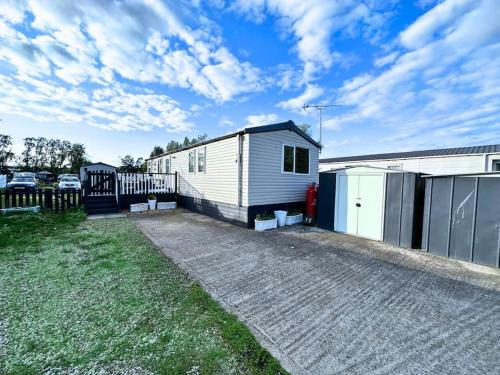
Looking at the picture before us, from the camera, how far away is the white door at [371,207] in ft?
20.5

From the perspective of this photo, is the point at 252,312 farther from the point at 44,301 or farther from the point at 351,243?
the point at 351,243

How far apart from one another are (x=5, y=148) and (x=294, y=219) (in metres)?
58.3

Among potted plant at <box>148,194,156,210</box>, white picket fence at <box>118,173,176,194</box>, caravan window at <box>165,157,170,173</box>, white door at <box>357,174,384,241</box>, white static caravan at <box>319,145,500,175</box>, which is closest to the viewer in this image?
white door at <box>357,174,384,241</box>

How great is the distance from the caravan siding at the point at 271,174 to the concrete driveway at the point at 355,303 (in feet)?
8.02

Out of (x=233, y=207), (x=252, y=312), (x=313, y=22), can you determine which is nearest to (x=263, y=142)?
(x=233, y=207)

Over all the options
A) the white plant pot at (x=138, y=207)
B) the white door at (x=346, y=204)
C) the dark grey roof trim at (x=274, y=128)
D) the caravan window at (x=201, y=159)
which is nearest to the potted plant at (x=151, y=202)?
the white plant pot at (x=138, y=207)

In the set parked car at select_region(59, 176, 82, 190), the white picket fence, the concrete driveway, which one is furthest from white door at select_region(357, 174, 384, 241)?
parked car at select_region(59, 176, 82, 190)

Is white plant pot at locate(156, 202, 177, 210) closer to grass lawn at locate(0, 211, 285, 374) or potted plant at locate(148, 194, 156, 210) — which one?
potted plant at locate(148, 194, 156, 210)

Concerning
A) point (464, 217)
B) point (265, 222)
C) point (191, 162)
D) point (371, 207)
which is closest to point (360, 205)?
point (371, 207)

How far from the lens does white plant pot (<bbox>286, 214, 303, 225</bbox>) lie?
27.2 ft

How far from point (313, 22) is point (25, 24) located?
8587 mm

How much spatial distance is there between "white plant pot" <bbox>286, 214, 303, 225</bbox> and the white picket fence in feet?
24.3

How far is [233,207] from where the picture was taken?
8.09 meters

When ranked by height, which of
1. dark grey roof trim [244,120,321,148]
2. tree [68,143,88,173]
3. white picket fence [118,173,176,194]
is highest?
tree [68,143,88,173]
